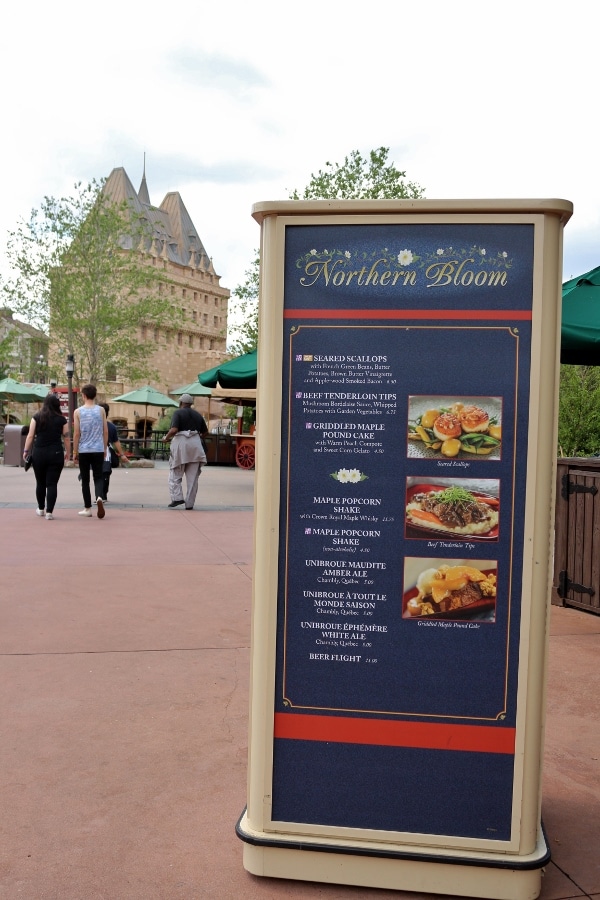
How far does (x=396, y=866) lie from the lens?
270 centimetres

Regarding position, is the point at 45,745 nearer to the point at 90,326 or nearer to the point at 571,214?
the point at 571,214

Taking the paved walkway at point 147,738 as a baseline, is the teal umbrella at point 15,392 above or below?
above

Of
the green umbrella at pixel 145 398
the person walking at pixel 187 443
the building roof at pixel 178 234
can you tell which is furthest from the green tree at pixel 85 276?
the building roof at pixel 178 234

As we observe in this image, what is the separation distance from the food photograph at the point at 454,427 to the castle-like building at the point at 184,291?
313 ft

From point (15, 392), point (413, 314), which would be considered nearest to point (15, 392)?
point (15, 392)

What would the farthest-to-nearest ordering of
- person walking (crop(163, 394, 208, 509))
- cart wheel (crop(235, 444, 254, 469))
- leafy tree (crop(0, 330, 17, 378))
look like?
leafy tree (crop(0, 330, 17, 378)), cart wheel (crop(235, 444, 254, 469)), person walking (crop(163, 394, 208, 509))

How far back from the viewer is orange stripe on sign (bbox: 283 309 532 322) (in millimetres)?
2627

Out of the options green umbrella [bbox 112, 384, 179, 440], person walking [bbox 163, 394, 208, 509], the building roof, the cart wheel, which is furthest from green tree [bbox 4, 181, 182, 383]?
the building roof

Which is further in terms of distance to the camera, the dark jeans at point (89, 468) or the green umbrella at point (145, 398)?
the green umbrella at point (145, 398)

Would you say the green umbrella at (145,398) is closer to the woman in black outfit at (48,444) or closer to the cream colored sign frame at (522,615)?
the woman in black outfit at (48,444)

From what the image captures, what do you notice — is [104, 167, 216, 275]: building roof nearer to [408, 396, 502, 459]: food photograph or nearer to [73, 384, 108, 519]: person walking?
[73, 384, 108, 519]: person walking

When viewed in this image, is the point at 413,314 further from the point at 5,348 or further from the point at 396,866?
the point at 5,348

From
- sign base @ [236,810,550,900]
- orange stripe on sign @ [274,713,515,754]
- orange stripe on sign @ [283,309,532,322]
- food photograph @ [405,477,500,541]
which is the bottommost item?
sign base @ [236,810,550,900]

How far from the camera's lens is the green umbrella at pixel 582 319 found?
19.8 feet
